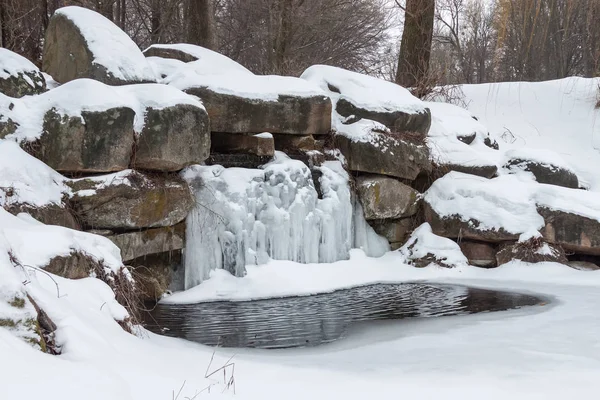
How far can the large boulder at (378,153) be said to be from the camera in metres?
7.17

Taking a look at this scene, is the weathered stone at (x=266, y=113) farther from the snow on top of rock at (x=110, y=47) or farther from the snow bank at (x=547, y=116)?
the snow bank at (x=547, y=116)

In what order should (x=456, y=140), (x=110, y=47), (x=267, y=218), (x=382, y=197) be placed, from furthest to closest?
(x=456, y=140) → (x=382, y=197) → (x=267, y=218) → (x=110, y=47)

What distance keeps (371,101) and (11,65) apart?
3937 mm

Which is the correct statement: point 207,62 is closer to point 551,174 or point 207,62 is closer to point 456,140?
point 456,140

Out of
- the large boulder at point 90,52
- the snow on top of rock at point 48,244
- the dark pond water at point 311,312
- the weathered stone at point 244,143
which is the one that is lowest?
the dark pond water at point 311,312

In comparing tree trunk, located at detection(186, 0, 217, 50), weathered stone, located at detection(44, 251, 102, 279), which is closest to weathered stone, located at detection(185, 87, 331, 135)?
weathered stone, located at detection(44, 251, 102, 279)

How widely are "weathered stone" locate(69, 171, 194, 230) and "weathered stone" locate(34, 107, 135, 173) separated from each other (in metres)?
0.16

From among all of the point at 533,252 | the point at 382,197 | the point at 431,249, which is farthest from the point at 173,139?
the point at 533,252

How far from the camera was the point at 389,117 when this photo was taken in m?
7.52

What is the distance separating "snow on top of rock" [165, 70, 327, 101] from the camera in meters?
6.49

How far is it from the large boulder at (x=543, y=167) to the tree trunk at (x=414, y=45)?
259cm

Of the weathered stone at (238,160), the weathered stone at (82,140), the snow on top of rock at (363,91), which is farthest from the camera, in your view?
the snow on top of rock at (363,91)

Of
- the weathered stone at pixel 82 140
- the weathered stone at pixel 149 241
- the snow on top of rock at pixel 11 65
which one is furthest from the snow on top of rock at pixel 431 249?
A: the snow on top of rock at pixel 11 65

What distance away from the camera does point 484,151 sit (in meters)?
8.42
